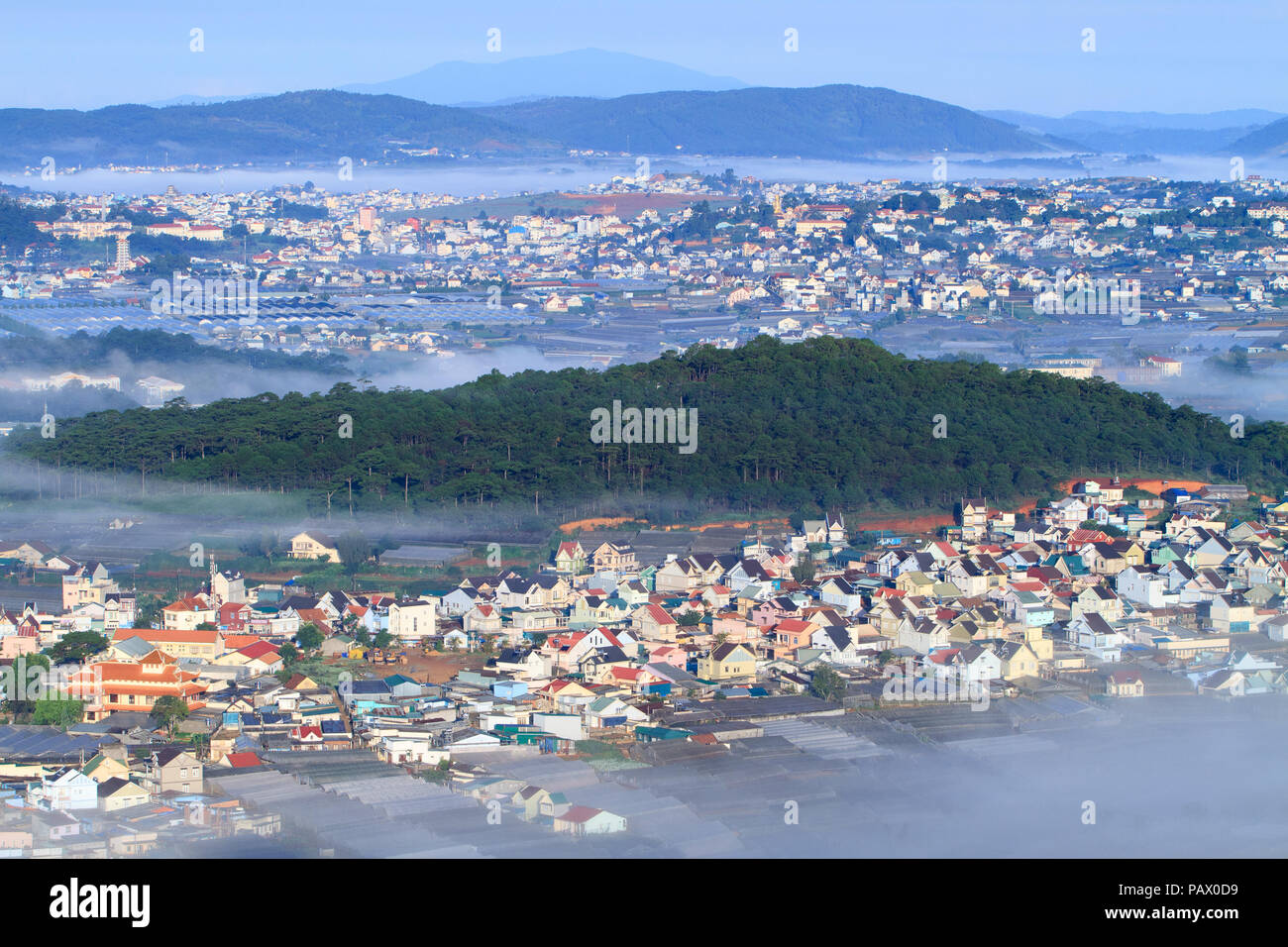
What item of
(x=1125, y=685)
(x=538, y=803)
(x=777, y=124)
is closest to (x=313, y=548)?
(x=1125, y=685)

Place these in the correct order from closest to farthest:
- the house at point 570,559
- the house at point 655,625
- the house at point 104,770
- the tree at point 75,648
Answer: the house at point 104,770, the tree at point 75,648, the house at point 655,625, the house at point 570,559

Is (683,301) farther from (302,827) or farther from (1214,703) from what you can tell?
(302,827)

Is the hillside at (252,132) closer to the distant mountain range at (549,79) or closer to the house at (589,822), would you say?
the distant mountain range at (549,79)

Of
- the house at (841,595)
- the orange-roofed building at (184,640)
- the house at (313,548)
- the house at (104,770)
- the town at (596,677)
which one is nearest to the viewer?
the town at (596,677)

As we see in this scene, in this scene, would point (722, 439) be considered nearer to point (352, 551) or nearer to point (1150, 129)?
point (352, 551)

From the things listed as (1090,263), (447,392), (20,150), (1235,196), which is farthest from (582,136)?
(447,392)

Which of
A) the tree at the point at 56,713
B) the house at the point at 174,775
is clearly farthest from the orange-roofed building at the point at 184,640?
the house at the point at 174,775

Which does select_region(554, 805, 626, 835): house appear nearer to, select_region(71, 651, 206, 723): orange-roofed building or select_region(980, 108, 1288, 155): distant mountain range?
select_region(71, 651, 206, 723): orange-roofed building

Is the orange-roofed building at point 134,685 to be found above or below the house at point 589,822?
above
